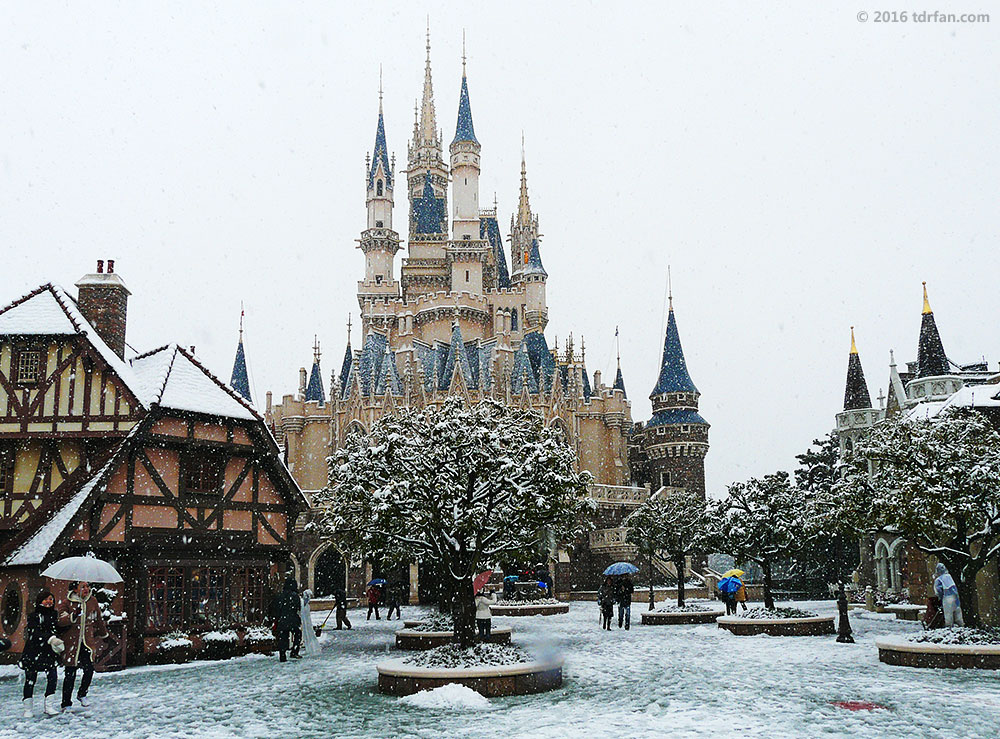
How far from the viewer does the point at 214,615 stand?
→ 2292 cm

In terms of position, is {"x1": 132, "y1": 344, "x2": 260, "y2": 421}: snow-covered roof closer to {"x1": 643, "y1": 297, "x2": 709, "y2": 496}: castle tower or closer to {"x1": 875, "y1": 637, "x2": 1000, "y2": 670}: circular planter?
Result: {"x1": 875, "y1": 637, "x2": 1000, "y2": 670}: circular planter

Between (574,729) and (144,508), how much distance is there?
13.3 metres

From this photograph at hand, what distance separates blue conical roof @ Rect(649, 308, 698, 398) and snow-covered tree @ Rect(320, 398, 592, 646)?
50932mm

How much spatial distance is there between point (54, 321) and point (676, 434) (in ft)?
168

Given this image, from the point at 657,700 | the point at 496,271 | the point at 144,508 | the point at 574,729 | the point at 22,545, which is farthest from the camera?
the point at 496,271

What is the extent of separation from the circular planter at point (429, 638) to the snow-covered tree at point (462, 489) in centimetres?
326

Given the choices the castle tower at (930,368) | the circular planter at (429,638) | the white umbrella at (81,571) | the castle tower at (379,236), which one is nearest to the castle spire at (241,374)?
the castle tower at (379,236)

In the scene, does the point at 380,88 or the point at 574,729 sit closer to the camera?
the point at 574,729

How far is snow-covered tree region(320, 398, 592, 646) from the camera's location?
57.9 feet

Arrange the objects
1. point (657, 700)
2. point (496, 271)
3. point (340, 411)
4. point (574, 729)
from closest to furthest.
Result: point (574, 729) < point (657, 700) < point (340, 411) < point (496, 271)

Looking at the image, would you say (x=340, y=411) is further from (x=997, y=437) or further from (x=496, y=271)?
(x=997, y=437)

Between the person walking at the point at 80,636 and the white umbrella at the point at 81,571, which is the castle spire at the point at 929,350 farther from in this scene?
the white umbrella at the point at 81,571

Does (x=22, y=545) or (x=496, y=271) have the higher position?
(x=496, y=271)

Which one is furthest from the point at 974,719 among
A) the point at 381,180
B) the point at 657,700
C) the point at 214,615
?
the point at 381,180
